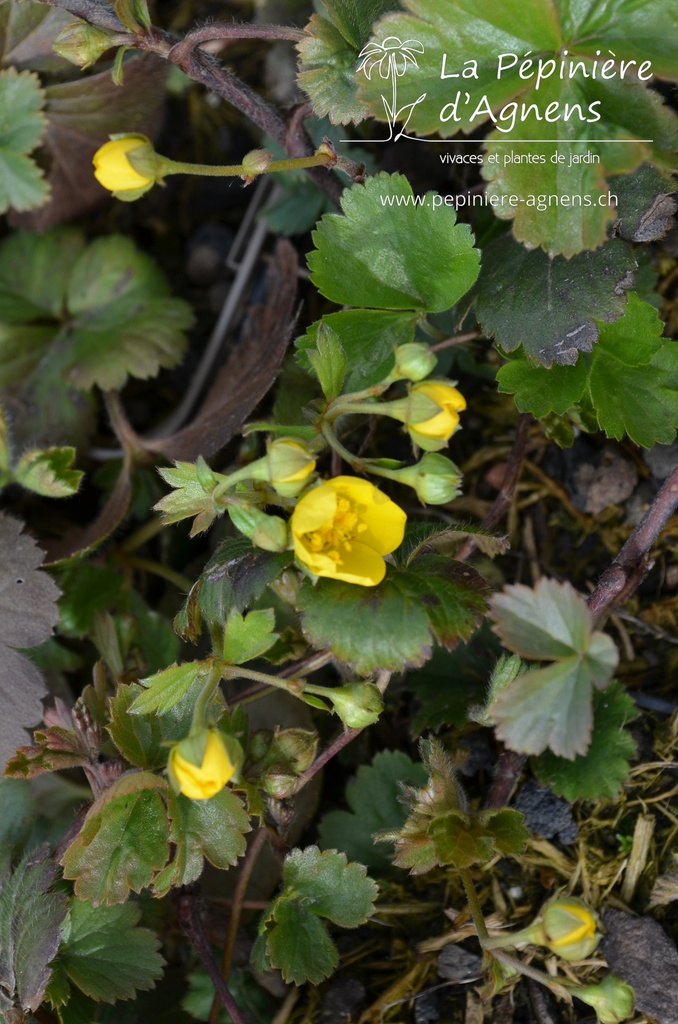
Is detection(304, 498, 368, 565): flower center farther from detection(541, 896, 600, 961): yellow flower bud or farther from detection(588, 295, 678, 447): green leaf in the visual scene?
detection(541, 896, 600, 961): yellow flower bud

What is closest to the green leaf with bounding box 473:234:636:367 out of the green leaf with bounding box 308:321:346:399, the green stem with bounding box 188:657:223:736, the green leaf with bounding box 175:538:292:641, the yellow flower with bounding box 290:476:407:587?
the green leaf with bounding box 308:321:346:399

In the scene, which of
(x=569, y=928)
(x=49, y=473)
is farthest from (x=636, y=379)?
(x=49, y=473)

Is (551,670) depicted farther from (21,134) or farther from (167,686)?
(21,134)

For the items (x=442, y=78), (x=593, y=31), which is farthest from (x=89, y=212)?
(x=593, y=31)

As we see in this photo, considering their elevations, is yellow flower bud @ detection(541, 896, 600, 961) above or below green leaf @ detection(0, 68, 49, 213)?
below

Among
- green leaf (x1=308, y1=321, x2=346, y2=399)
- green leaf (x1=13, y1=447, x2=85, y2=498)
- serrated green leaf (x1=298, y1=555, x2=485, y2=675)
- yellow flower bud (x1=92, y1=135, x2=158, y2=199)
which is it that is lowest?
serrated green leaf (x1=298, y1=555, x2=485, y2=675)

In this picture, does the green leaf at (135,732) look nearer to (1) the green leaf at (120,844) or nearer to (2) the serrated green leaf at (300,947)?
(1) the green leaf at (120,844)

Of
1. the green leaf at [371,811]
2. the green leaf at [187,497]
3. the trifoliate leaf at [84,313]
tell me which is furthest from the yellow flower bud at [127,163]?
the green leaf at [371,811]
